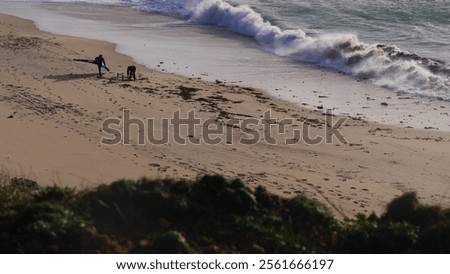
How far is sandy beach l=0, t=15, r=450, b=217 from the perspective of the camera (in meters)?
9.93

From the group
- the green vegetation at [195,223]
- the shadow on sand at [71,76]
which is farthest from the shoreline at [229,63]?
the green vegetation at [195,223]

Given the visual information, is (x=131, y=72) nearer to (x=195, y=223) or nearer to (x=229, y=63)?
(x=229, y=63)

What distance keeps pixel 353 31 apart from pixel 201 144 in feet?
44.4

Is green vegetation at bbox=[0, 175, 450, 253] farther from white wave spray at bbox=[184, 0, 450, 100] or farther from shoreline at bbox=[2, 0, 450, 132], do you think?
white wave spray at bbox=[184, 0, 450, 100]

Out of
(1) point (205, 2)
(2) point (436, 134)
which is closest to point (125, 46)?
(1) point (205, 2)

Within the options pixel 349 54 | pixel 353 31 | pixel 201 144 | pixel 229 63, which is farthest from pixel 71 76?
pixel 353 31

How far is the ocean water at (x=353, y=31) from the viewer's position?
711 inches

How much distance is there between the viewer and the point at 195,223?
22.0ft

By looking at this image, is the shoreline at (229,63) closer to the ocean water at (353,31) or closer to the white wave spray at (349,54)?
the white wave spray at (349,54)

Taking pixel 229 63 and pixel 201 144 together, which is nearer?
pixel 201 144

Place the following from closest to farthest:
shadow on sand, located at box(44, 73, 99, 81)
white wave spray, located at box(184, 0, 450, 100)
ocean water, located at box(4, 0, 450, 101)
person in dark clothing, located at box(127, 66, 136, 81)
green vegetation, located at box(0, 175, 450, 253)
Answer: green vegetation, located at box(0, 175, 450, 253) < shadow on sand, located at box(44, 73, 99, 81) < person in dark clothing, located at box(127, 66, 136, 81) < white wave spray, located at box(184, 0, 450, 100) < ocean water, located at box(4, 0, 450, 101)

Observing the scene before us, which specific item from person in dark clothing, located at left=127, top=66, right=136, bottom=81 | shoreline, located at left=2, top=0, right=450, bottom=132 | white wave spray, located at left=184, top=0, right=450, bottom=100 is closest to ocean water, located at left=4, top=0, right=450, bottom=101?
white wave spray, located at left=184, top=0, right=450, bottom=100

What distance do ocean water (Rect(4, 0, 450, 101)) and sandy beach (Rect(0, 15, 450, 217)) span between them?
429cm

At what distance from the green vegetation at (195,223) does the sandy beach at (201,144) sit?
1.35 metres
